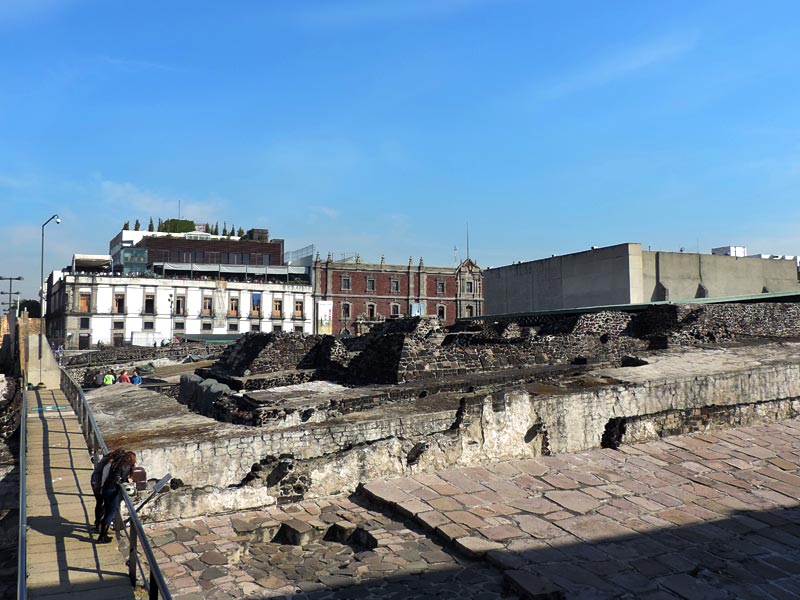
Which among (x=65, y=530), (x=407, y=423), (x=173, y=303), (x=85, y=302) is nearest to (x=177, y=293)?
(x=173, y=303)

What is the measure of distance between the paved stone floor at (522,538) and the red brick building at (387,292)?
4140cm

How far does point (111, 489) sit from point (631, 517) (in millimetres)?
5699

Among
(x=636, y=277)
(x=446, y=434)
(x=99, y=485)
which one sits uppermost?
(x=636, y=277)

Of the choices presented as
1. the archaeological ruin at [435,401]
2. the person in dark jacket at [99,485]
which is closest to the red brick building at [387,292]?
the archaeological ruin at [435,401]

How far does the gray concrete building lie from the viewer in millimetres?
29266

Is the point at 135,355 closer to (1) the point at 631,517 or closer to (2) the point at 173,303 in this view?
(2) the point at 173,303

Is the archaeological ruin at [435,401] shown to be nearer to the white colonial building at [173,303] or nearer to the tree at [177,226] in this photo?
the white colonial building at [173,303]

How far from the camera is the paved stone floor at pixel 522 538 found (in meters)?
5.95

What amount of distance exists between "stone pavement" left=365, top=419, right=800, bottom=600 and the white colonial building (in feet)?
125

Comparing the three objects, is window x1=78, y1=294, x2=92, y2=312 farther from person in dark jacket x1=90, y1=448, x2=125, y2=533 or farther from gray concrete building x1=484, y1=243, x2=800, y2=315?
person in dark jacket x1=90, y1=448, x2=125, y2=533

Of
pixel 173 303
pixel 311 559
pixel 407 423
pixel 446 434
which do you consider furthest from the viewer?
pixel 173 303

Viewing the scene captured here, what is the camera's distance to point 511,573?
5.98m

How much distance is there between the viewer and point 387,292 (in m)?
55.2

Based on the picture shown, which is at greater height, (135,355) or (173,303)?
(173,303)
